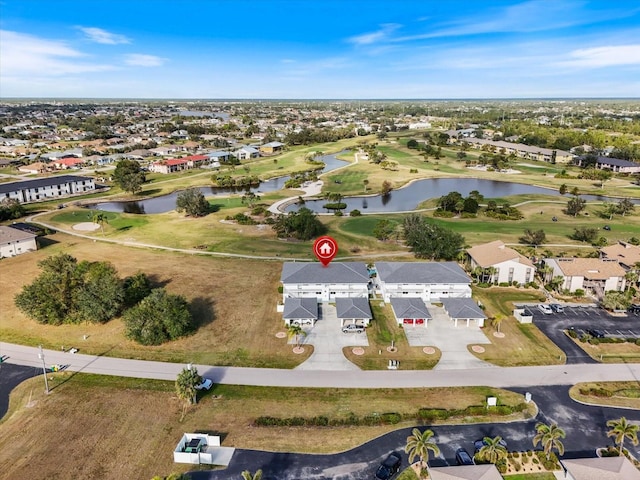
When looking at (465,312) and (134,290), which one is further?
(134,290)

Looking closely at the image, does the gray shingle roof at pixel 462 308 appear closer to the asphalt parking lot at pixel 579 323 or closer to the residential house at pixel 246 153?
the asphalt parking lot at pixel 579 323

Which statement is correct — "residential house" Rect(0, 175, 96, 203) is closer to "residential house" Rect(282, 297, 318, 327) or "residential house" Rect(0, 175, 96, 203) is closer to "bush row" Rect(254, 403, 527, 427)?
→ "residential house" Rect(282, 297, 318, 327)

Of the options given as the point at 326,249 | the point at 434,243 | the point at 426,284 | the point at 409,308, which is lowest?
the point at 409,308

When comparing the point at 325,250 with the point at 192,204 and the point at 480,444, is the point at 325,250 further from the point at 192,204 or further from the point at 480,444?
the point at 192,204

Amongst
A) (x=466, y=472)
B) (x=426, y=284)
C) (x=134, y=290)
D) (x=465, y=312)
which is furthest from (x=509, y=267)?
(x=134, y=290)

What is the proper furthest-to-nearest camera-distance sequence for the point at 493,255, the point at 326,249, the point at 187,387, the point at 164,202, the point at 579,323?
the point at 164,202, the point at 493,255, the point at 326,249, the point at 579,323, the point at 187,387

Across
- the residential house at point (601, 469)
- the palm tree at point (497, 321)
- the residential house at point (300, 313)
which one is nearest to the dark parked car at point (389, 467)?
the residential house at point (601, 469)
